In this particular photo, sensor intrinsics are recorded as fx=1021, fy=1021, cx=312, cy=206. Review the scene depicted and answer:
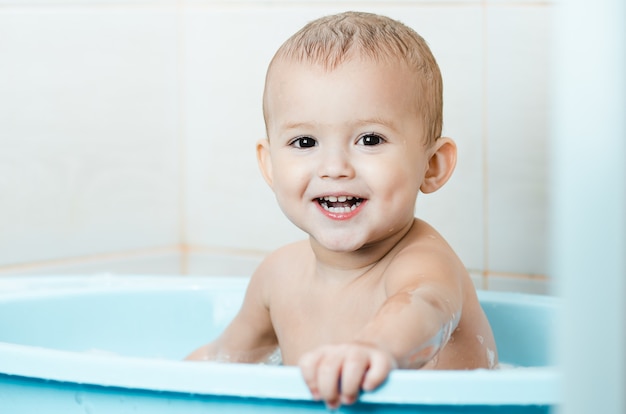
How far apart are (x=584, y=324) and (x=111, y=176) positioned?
1.24 metres

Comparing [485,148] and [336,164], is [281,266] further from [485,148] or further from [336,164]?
[485,148]

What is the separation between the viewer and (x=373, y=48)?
2.91ft

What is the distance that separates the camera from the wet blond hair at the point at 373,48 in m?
0.89

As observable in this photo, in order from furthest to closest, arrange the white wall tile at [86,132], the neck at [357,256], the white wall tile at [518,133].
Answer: the white wall tile at [86,132] < the white wall tile at [518,133] < the neck at [357,256]

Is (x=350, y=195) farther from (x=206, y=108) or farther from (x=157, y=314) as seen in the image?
(x=206, y=108)

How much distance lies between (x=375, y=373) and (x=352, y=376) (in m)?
0.02

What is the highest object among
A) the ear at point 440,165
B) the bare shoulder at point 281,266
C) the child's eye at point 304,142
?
the child's eye at point 304,142

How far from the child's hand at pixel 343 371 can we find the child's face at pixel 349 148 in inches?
9.9

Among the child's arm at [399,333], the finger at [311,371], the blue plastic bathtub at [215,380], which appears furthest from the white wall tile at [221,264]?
the finger at [311,371]

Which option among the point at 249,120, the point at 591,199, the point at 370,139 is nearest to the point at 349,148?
the point at 370,139

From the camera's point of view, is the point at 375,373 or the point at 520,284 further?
A: the point at 520,284

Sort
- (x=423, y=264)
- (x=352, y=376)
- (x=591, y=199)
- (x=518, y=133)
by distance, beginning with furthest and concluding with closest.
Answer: (x=518, y=133), (x=423, y=264), (x=352, y=376), (x=591, y=199)

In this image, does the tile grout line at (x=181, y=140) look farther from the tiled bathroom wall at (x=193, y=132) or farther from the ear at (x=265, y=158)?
the ear at (x=265, y=158)

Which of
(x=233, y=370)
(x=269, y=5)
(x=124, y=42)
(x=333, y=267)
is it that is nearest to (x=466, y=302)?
(x=333, y=267)
